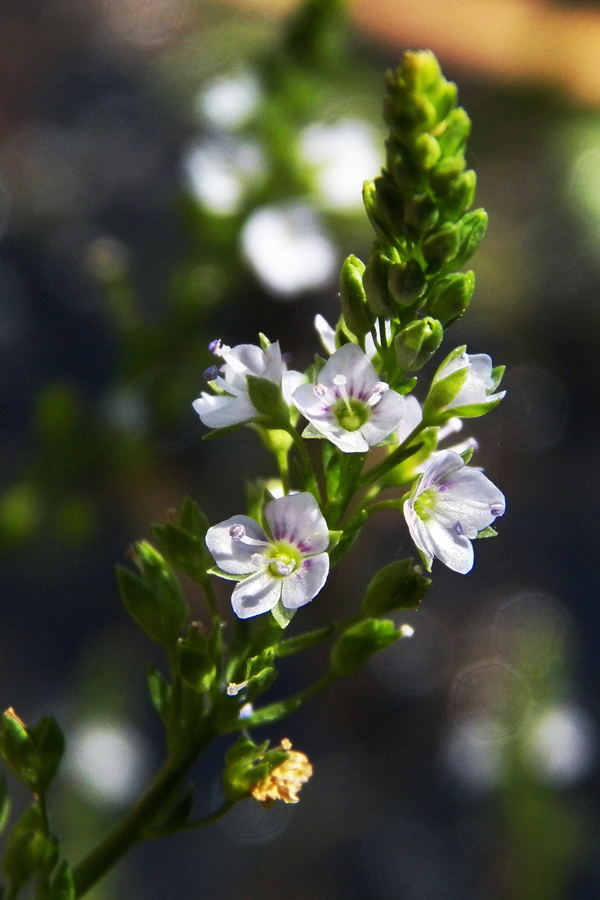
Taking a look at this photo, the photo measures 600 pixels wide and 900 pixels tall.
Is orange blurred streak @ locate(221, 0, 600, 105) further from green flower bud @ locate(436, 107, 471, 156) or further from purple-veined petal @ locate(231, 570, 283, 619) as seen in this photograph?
purple-veined petal @ locate(231, 570, 283, 619)

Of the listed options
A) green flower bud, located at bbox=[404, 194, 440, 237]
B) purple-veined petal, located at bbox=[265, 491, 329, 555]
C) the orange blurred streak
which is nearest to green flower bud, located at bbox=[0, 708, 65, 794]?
purple-veined petal, located at bbox=[265, 491, 329, 555]

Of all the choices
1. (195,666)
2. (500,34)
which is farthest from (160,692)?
(500,34)

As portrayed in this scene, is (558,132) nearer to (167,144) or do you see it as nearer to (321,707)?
(167,144)

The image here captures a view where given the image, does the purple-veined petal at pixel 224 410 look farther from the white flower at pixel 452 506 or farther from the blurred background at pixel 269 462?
the blurred background at pixel 269 462

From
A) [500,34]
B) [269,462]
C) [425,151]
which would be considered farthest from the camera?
[500,34]

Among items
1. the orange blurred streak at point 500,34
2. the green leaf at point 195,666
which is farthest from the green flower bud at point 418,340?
the orange blurred streak at point 500,34

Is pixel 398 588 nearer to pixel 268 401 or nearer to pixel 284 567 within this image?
pixel 284 567
